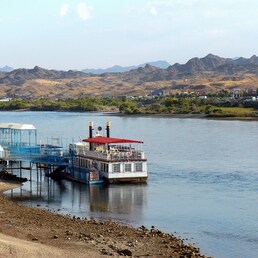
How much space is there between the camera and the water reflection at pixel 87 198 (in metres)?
35.2

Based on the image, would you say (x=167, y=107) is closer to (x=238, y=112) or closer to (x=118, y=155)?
(x=238, y=112)

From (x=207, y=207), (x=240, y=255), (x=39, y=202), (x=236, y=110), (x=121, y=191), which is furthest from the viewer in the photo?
(x=236, y=110)

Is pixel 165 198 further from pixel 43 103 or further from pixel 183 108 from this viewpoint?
pixel 43 103

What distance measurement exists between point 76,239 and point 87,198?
13.4 metres

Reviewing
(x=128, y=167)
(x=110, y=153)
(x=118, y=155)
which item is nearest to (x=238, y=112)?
(x=128, y=167)

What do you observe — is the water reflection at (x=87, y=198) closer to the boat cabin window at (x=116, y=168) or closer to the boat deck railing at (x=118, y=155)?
the boat cabin window at (x=116, y=168)

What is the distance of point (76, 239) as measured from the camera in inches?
1038

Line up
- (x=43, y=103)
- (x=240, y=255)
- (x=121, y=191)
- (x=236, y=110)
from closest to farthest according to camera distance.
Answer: (x=240, y=255), (x=121, y=191), (x=236, y=110), (x=43, y=103)

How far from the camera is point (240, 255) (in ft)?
86.4

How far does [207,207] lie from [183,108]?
108 meters

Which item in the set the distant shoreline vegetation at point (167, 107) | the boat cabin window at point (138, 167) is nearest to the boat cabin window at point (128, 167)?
the boat cabin window at point (138, 167)

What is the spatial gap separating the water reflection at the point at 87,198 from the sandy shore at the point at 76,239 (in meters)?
2.99

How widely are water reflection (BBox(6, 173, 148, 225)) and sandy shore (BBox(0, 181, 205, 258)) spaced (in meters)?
2.99

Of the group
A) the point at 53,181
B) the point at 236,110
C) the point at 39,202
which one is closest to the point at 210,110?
the point at 236,110
